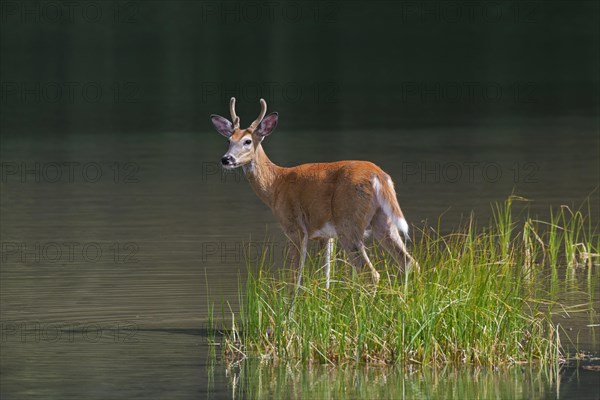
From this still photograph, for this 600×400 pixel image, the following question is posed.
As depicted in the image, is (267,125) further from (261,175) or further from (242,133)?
(261,175)

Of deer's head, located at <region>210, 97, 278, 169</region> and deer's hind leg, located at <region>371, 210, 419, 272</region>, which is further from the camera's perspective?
deer's head, located at <region>210, 97, 278, 169</region>

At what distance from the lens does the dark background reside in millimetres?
39750

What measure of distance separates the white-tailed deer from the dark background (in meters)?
20.3

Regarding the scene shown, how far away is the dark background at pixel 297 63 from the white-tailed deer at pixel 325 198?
20.3m

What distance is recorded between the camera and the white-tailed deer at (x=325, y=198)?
13078 millimetres

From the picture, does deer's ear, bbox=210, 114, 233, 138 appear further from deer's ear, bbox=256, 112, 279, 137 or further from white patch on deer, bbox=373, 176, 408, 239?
white patch on deer, bbox=373, 176, 408, 239

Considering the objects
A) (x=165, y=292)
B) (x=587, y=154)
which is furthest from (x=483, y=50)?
(x=165, y=292)

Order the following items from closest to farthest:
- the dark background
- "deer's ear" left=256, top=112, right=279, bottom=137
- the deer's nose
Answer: the deer's nose, "deer's ear" left=256, top=112, right=279, bottom=137, the dark background

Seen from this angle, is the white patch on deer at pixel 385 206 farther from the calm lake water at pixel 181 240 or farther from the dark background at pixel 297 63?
the dark background at pixel 297 63

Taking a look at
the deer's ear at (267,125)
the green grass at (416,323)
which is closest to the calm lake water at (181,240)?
the green grass at (416,323)

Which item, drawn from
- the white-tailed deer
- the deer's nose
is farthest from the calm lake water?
the deer's nose

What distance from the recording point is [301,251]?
43.4 ft

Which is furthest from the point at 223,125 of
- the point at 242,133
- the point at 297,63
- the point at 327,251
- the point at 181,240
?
the point at 297,63

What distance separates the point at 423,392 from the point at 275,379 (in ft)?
3.42
